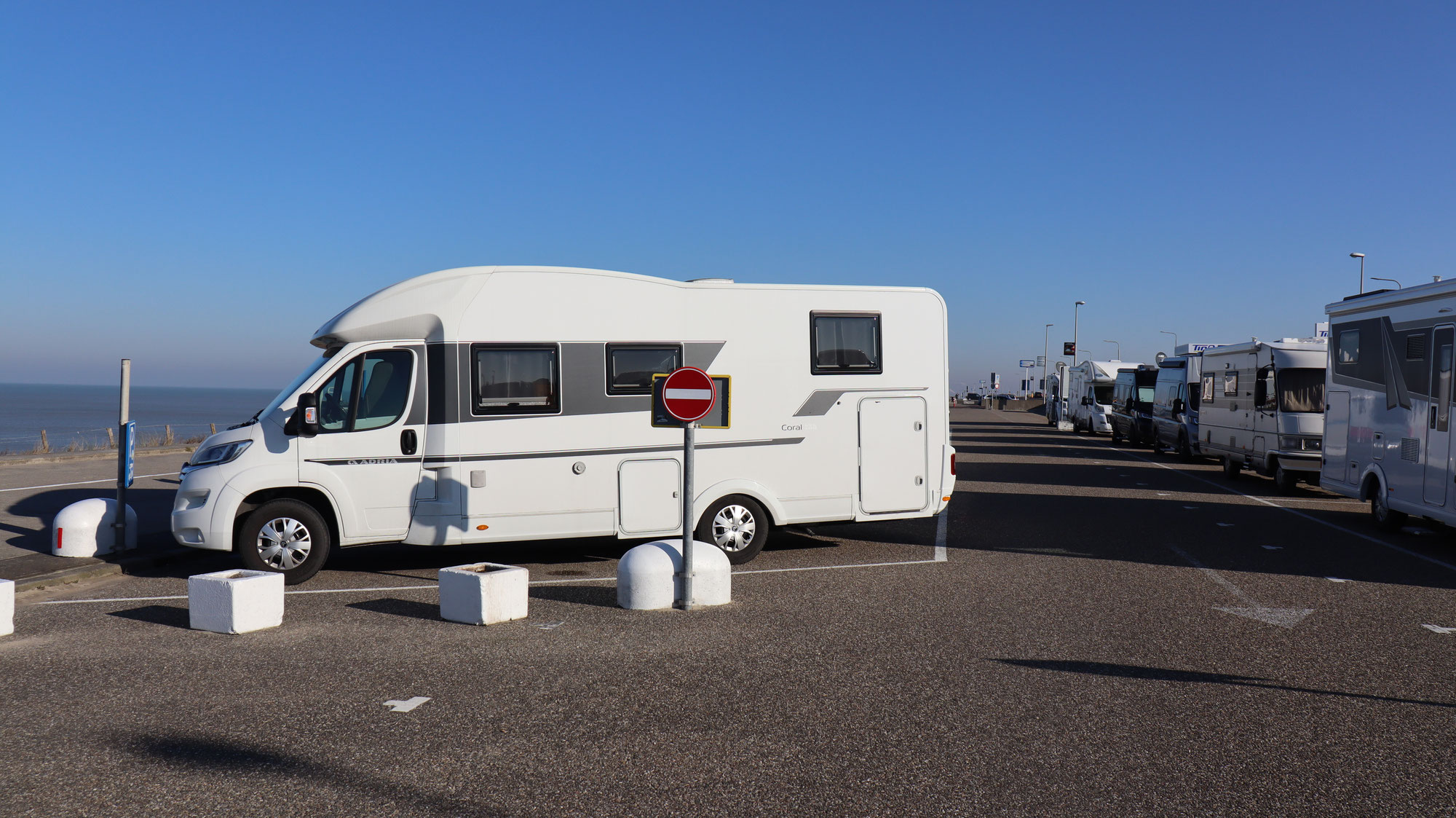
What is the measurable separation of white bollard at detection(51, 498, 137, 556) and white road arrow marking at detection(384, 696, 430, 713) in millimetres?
6562

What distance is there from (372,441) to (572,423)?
188 centimetres

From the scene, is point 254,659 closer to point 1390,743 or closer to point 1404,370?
point 1390,743

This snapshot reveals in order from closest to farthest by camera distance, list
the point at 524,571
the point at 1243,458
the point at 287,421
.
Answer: the point at 524,571 < the point at 287,421 < the point at 1243,458

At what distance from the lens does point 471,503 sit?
937 cm

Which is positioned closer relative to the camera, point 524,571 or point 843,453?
point 524,571

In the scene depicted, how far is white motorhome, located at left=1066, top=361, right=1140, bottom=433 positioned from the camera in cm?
3941

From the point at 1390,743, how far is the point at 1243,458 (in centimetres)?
1651

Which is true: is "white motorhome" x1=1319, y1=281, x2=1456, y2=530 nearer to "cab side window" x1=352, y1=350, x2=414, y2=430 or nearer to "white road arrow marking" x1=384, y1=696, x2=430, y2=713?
"white road arrow marking" x1=384, y1=696, x2=430, y2=713

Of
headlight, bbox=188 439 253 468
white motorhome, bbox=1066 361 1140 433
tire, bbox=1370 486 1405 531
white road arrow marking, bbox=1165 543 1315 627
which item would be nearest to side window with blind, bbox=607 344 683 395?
headlight, bbox=188 439 253 468

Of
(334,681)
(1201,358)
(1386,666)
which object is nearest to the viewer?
(334,681)

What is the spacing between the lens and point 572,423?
9688 millimetres

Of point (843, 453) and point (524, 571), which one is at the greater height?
point (843, 453)

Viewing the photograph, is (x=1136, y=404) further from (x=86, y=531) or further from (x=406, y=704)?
(x=406, y=704)

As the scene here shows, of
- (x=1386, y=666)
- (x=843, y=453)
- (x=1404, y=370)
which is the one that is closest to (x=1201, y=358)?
(x=1404, y=370)
